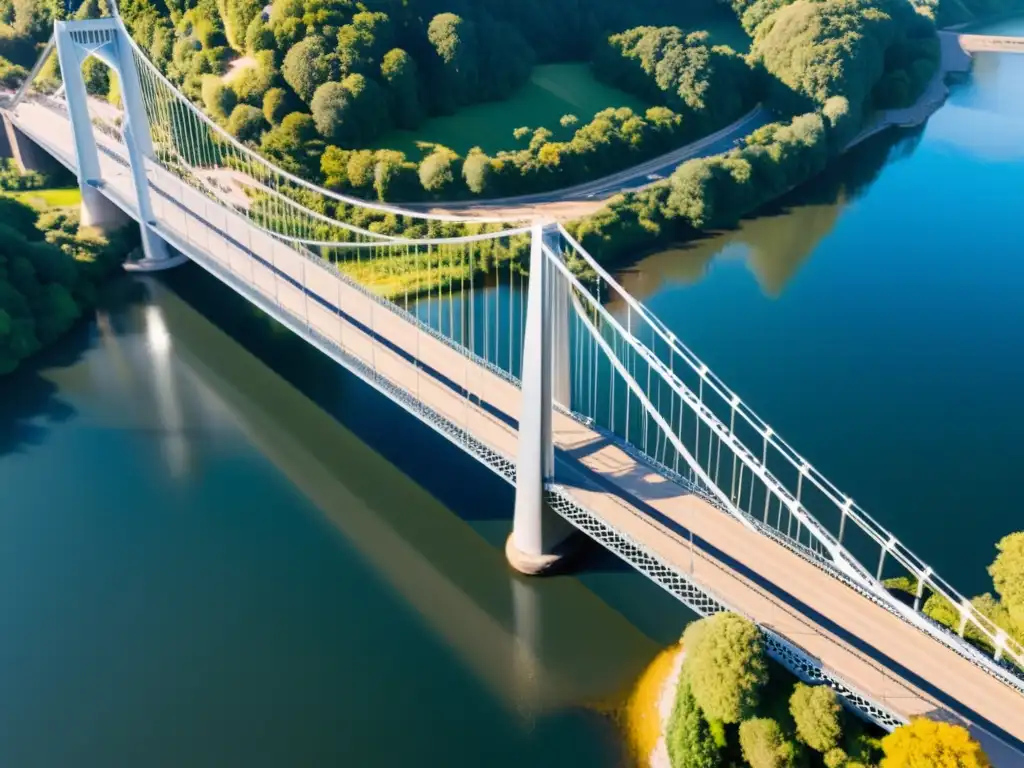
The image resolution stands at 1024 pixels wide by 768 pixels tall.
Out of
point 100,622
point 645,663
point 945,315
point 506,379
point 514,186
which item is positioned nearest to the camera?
point 645,663

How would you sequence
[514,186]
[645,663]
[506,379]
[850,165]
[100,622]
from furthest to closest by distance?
[850,165], [514,186], [506,379], [100,622], [645,663]

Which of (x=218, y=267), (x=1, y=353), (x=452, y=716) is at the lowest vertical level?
(x=452, y=716)

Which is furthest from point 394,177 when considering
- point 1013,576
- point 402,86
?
point 1013,576

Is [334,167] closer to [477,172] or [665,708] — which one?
[477,172]

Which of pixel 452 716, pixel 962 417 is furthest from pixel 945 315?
pixel 452 716

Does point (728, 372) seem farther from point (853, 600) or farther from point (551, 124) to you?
point (551, 124)

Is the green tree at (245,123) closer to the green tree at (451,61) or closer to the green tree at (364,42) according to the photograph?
the green tree at (364,42)
